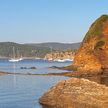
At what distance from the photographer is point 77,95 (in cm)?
2969

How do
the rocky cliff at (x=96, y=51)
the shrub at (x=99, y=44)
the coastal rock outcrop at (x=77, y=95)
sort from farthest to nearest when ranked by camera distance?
→ the shrub at (x=99, y=44) → the rocky cliff at (x=96, y=51) → the coastal rock outcrop at (x=77, y=95)

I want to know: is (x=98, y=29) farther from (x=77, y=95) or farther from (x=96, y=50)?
(x=77, y=95)

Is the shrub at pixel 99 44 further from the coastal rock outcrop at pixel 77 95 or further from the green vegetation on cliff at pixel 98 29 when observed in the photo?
the coastal rock outcrop at pixel 77 95

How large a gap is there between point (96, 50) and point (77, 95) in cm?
5151

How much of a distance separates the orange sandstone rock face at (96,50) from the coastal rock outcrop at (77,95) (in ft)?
148

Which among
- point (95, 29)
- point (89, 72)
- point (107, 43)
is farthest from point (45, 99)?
point (95, 29)

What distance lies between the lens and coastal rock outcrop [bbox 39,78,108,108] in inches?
1120

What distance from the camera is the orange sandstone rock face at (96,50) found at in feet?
252

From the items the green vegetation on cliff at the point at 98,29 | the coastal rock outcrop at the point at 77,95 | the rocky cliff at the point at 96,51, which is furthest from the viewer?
the green vegetation on cliff at the point at 98,29

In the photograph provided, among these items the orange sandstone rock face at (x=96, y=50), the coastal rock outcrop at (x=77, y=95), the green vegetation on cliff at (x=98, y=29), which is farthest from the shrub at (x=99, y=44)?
the coastal rock outcrop at (x=77, y=95)

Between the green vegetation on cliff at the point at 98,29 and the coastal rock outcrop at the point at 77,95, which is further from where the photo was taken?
the green vegetation on cliff at the point at 98,29

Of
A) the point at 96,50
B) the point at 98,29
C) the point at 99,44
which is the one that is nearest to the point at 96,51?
the point at 96,50

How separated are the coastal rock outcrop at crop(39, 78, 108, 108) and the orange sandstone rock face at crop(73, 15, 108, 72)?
148ft

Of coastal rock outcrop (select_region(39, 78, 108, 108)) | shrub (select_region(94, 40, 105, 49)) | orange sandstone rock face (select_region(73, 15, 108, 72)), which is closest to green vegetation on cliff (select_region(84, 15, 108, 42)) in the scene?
orange sandstone rock face (select_region(73, 15, 108, 72))
